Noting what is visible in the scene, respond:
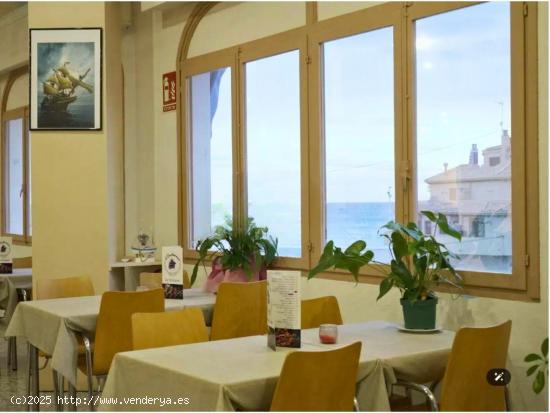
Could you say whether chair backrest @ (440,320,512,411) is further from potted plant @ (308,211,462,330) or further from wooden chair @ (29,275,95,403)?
wooden chair @ (29,275,95,403)

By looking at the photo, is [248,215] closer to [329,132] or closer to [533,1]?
[329,132]

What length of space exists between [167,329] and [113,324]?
2.91ft

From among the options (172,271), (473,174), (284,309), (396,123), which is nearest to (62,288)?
(172,271)

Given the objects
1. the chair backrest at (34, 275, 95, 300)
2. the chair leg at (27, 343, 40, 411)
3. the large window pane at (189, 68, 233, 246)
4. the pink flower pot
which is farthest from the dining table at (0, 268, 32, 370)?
the pink flower pot

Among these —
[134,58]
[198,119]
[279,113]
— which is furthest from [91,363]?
[134,58]

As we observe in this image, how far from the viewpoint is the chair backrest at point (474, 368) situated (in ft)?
11.1

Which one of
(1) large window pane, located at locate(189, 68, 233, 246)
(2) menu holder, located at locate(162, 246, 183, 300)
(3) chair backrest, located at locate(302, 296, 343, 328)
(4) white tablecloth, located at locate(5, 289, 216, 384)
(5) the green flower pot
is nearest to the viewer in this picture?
(5) the green flower pot

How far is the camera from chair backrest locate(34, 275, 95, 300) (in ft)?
19.1

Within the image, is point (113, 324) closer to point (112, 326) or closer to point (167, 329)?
point (112, 326)

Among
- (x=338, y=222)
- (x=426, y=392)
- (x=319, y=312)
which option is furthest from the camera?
(x=338, y=222)

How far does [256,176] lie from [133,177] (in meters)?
1.74

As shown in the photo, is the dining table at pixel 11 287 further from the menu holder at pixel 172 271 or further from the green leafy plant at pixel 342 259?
the green leafy plant at pixel 342 259

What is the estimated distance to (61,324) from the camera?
185 inches

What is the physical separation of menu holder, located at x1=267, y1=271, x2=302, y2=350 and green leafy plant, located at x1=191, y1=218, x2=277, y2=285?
2.17 meters
